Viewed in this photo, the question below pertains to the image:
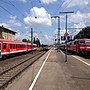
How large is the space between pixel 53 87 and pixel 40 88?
695 millimetres

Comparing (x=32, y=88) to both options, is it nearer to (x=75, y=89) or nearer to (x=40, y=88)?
(x=40, y=88)

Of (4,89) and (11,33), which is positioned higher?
(11,33)

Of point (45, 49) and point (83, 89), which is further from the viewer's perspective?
point (45, 49)

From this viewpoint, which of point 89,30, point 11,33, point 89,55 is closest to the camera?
point 89,55

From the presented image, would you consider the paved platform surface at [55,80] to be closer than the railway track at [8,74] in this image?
Yes

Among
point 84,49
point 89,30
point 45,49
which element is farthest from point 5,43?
point 89,30

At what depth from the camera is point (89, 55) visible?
135ft

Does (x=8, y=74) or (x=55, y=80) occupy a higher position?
(x=55, y=80)

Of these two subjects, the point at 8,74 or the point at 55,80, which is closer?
the point at 55,80

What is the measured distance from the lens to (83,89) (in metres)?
11.1

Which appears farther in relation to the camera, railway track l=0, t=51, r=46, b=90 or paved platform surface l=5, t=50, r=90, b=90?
railway track l=0, t=51, r=46, b=90

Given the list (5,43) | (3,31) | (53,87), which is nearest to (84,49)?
(5,43)

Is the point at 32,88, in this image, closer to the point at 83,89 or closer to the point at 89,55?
the point at 83,89

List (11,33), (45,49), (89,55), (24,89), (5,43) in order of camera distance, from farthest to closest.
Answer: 1. (11,33)
2. (45,49)
3. (89,55)
4. (5,43)
5. (24,89)
